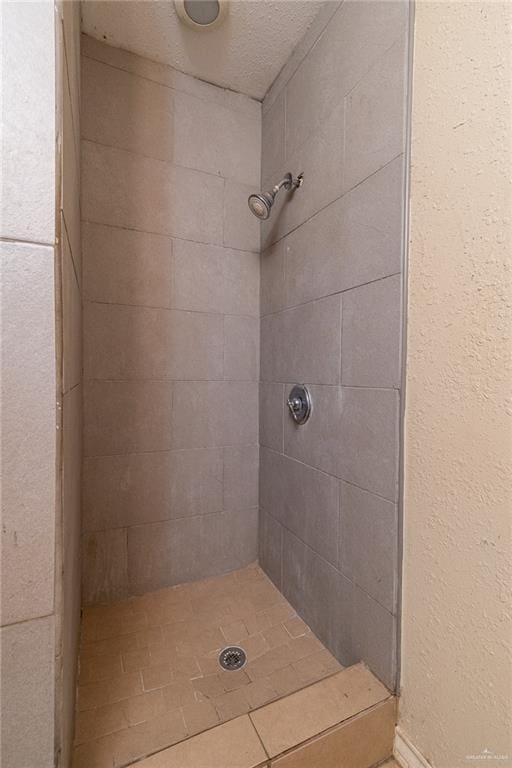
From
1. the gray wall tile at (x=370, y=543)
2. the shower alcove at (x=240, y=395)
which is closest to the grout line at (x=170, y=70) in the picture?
the shower alcove at (x=240, y=395)

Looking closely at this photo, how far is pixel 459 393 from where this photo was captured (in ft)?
2.19

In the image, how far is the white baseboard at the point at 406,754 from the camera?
74 centimetres

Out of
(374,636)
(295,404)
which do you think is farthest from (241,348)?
(374,636)

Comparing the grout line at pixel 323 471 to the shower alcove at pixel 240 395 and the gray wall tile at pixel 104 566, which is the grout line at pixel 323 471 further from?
the gray wall tile at pixel 104 566

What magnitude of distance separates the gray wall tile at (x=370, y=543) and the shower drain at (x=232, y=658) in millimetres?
435

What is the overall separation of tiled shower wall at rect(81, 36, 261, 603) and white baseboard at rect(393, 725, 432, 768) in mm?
793

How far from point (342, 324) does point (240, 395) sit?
2.04ft

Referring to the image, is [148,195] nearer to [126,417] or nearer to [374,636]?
[126,417]

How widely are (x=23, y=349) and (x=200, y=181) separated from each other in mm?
1185

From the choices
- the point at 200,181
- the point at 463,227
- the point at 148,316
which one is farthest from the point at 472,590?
the point at 200,181

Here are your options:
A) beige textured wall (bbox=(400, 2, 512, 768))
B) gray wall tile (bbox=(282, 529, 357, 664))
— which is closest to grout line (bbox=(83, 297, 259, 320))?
beige textured wall (bbox=(400, 2, 512, 768))

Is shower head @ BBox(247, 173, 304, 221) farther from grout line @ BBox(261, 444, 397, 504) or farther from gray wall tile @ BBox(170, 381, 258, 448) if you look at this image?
grout line @ BBox(261, 444, 397, 504)

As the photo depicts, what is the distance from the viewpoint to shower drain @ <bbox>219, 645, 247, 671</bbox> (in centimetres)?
101

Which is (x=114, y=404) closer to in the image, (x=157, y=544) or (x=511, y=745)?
(x=157, y=544)
